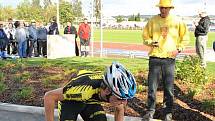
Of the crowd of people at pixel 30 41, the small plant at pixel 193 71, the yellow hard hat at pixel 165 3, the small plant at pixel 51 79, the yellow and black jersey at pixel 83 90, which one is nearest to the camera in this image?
the yellow and black jersey at pixel 83 90

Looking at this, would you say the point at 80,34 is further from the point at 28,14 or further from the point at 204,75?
the point at 28,14

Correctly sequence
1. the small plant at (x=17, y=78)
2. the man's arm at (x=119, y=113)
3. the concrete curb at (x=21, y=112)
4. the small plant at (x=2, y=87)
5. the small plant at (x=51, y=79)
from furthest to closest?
the small plant at (x=17, y=78) < the small plant at (x=51, y=79) < the small plant at (x=2, y=87) < the concrete curb at (x=21, y=112) < the man's arm at (x=119, y=113)

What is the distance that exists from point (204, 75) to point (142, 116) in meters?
2.27

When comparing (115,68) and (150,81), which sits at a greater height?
(115,68)

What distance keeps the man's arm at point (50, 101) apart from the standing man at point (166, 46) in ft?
11.2

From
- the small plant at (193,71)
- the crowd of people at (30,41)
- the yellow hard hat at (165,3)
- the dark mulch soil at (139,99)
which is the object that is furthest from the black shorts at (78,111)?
the crowd of people at (30,41)

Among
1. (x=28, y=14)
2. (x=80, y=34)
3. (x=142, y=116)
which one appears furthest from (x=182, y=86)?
(x=28, y=14)

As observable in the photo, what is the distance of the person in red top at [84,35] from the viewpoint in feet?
60.5

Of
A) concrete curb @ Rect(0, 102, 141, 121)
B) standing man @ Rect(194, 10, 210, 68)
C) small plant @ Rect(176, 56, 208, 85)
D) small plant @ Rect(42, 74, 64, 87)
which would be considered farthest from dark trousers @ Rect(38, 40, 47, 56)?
small plant @ Rect(176, 56, 208, 85)

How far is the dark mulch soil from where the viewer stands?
7.54 m

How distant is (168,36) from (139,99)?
175 centimetres

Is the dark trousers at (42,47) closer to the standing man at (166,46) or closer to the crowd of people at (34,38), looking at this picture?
the crowd of people at (34,38)

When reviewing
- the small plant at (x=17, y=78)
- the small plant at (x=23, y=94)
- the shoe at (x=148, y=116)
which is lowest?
the shoe at (x=148, y=116)

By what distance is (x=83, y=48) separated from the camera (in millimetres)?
19078
